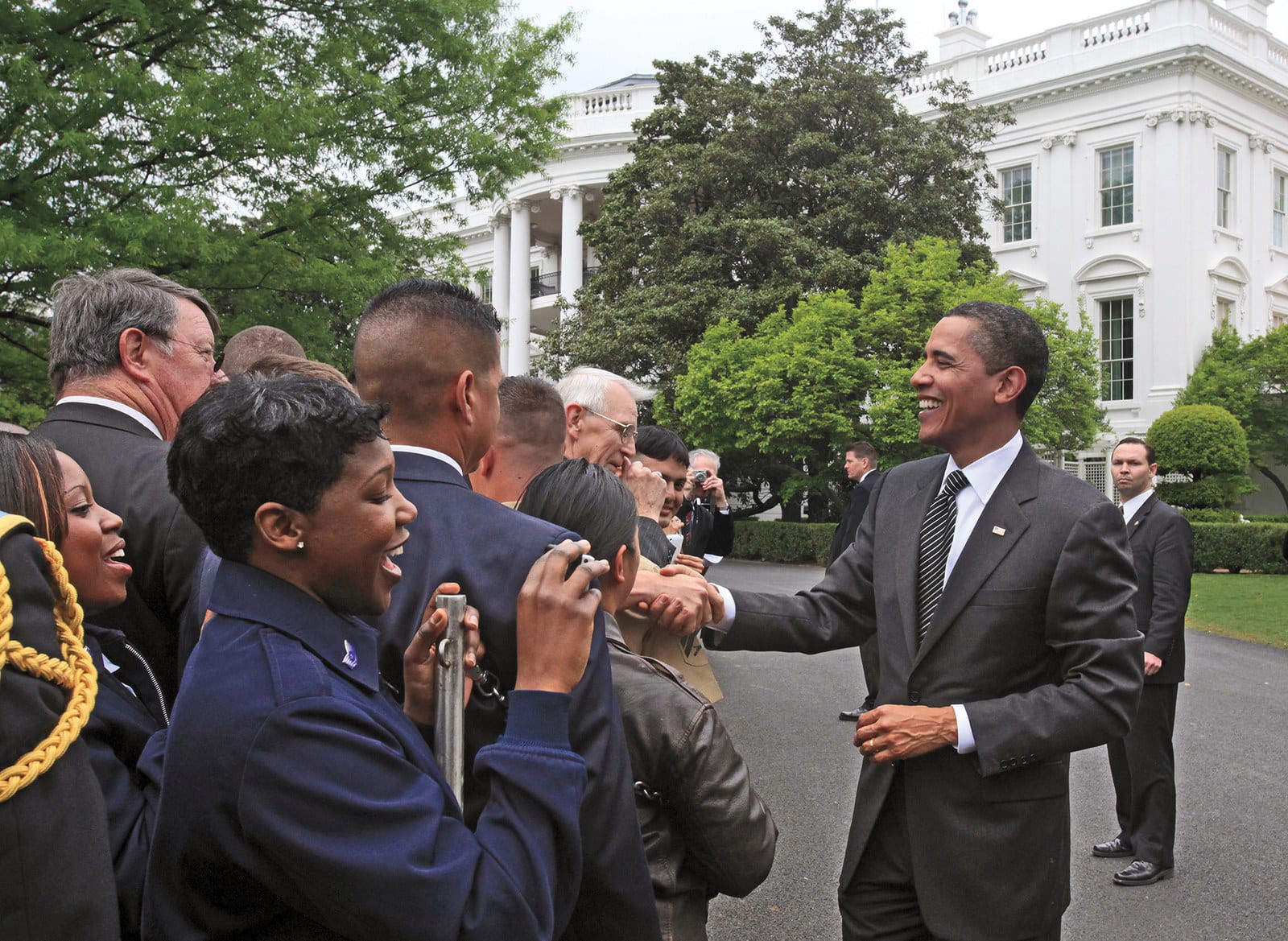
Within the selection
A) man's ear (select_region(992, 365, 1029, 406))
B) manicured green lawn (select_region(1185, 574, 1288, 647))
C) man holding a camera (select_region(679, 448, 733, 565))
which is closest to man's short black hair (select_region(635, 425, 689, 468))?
man holding a camera (select_region(679, 448, 733, 565))

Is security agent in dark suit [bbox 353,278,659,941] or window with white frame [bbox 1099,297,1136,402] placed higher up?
window with white frame [bbox 1099,297,1136,402]

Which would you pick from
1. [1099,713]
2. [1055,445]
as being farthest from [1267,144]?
[1099,713]

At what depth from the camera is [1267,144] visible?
118 feet

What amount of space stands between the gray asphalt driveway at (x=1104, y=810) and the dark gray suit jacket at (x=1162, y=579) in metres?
1.03

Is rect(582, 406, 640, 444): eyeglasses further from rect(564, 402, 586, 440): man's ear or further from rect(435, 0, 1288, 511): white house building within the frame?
rect(435, 0, 1288, 511): white house building

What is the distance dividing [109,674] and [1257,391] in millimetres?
35064

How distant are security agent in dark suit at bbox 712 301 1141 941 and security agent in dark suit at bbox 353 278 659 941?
119cm

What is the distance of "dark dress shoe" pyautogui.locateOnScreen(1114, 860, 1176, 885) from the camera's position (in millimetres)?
5660

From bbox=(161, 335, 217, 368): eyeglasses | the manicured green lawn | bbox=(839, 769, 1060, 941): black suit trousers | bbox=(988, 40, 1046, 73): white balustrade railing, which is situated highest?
bbox=(988, 40, 1046, 73): white balustrade railing

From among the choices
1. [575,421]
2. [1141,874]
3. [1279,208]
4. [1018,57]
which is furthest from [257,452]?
[1279,208]

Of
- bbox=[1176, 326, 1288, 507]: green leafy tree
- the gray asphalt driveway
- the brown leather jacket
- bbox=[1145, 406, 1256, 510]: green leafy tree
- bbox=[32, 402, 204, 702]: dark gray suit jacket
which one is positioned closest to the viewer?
the brown leather jacket

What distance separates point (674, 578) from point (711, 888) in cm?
92

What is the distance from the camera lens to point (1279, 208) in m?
37.4

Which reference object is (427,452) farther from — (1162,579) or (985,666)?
(1162,579)
